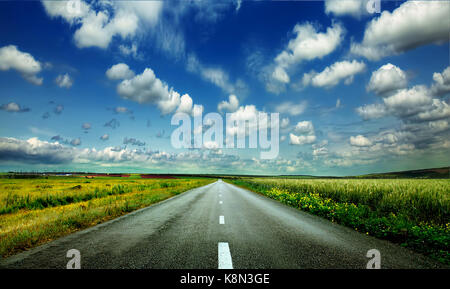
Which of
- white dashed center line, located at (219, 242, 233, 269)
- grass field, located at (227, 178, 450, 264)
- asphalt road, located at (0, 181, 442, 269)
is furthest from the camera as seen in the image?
grass field, located at (227, 178, 450, 264)

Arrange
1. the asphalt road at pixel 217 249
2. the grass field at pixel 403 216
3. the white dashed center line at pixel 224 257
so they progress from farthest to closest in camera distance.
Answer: the grass field at pixel 403 216
the asphalt road at pixel 217 249
the white dashed center line at pixel 224 257

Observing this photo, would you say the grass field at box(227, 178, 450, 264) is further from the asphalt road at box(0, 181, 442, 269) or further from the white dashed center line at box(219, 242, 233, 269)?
the white dashed center line at box(219, 242, 233, 269)

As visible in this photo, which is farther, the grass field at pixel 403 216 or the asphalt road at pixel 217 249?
the grass field at pixel 403 216

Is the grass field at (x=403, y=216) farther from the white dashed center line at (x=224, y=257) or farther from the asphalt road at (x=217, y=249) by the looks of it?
the white dashed center line at (x=224, y=257)

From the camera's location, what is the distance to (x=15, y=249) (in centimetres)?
538

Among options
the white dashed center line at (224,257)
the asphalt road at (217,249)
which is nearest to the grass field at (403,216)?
the asphalt road at (217,249)

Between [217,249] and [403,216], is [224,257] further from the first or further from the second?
[403,216]

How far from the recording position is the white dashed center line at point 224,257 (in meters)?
4.07

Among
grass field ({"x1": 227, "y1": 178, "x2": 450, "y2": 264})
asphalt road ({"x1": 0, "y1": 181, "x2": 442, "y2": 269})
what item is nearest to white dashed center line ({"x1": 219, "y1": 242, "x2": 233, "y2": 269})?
asphalt road ({"x1": 0, "y1": 181, "x2": 442, "y2": 269})

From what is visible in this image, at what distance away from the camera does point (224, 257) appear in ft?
14.8

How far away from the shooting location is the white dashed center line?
13.4 ft

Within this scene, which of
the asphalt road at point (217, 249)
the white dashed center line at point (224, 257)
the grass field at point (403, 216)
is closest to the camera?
the white dashed center line at point (224, 257)
